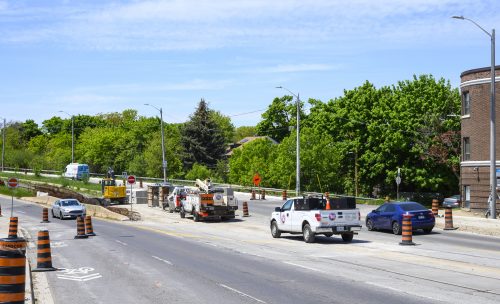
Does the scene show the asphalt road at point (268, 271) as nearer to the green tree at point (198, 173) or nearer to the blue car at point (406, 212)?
the blue car at point (406, 212)

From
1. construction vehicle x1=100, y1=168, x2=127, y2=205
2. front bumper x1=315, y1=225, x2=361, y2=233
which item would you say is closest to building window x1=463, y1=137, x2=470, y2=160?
front bumper x1=315, y1=225, x2=361, y2=233

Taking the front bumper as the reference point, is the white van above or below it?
above

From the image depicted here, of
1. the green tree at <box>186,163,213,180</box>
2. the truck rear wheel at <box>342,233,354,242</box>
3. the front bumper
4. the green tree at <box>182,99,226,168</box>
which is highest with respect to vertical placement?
the green tree at <box>182,99,226,168</box>

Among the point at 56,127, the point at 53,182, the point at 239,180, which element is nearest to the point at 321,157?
the point at 239,180

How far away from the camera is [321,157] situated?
6919 cm

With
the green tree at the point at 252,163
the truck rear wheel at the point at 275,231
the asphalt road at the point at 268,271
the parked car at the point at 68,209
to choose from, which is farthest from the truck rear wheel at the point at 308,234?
the green tree at the point at 252,163

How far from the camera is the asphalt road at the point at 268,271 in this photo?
526 inches

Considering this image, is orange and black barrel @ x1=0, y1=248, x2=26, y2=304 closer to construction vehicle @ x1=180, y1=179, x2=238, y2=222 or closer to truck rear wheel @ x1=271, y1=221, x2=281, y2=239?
truck rear wheel @ x1=271, y1=221, x2=281, y2=239

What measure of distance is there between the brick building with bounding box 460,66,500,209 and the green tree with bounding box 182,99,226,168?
49.9 metres

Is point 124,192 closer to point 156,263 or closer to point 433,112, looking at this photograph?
point 433,112

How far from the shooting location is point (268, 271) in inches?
685

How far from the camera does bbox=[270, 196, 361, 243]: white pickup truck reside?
2542 centimetres

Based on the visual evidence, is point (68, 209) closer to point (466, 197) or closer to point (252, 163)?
point (466, 197)

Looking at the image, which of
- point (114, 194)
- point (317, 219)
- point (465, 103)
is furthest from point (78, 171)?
point (317, 219)
